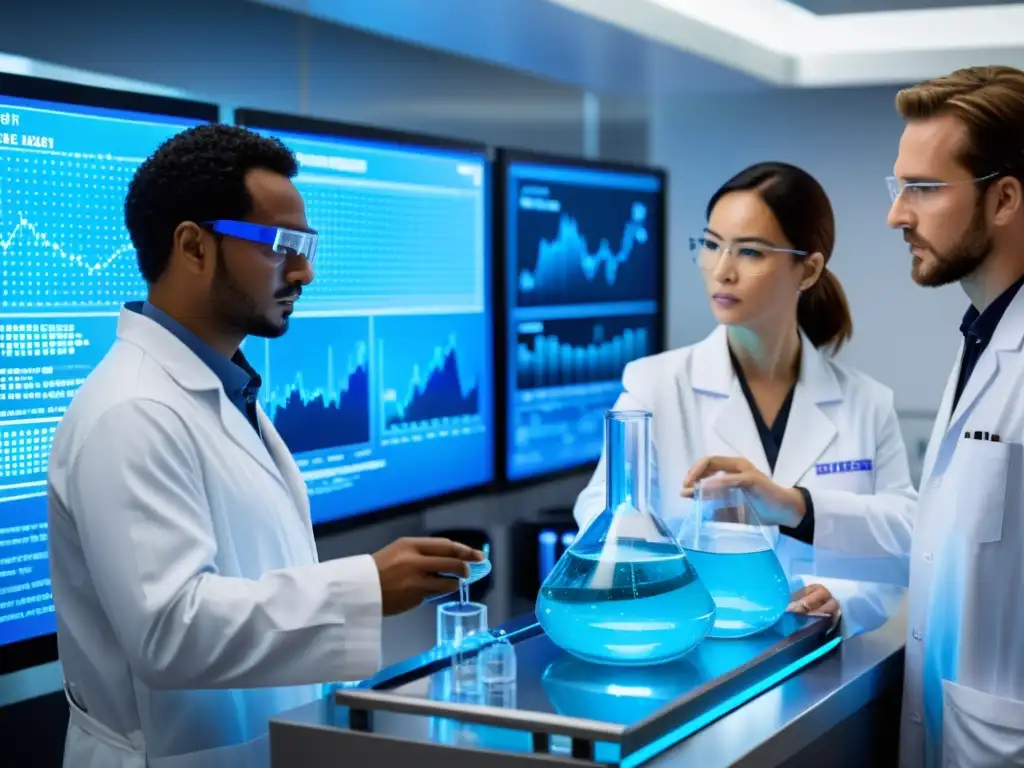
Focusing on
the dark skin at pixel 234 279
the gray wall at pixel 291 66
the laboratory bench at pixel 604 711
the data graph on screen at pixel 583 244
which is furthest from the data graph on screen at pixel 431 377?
the laboratory bench at pixel 604 711

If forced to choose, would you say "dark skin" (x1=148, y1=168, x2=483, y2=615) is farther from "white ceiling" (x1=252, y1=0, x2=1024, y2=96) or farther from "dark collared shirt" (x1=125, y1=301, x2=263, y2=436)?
"white ceiling" (x1=252, y1=0, x2=1024, y2=96)

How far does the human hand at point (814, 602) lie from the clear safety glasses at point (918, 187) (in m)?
0.57

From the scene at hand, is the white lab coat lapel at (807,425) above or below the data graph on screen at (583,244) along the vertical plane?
below

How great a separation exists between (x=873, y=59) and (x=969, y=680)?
6.63 feet

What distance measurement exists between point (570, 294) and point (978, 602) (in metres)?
1.72

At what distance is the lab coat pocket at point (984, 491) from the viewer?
5.38 ft

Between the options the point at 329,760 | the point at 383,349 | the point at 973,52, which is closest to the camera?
the point at 329,760

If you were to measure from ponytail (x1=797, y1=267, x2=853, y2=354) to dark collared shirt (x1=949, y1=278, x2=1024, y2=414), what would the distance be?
0.63 m

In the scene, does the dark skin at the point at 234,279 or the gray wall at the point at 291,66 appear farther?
the gray wall at the point at 291,66

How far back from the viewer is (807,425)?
2326 mm

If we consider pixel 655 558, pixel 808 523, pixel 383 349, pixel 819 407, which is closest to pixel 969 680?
pixel 808 523

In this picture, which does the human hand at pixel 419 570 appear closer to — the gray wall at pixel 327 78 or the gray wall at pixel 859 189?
the gray wall at pixel 327 78

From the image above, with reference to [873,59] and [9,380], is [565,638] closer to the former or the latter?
[9,380]

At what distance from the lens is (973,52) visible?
3186 millimetres
